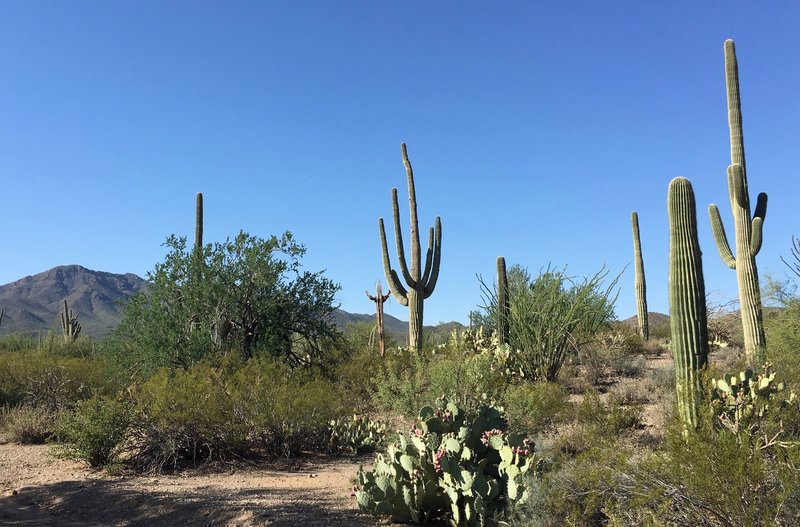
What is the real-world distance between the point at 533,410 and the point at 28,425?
8.68 m

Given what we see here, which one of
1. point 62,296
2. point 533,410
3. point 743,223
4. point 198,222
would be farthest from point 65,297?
point 533,410

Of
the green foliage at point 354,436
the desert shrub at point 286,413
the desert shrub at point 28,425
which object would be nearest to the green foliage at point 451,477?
the desert shrub at point 286,413

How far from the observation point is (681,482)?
436 centimetres

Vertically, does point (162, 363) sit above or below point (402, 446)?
above

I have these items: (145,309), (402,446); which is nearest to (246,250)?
(145,309)

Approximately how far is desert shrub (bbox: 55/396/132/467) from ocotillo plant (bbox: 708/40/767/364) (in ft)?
37.9

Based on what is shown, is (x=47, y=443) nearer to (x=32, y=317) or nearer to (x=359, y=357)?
(x=359, y=357)

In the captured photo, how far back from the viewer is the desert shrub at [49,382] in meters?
13.1

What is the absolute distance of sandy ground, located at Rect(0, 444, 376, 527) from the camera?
6.36 metres

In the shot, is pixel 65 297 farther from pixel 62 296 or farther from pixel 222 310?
pixel 222 310

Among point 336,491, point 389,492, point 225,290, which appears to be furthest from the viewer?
point 225,290

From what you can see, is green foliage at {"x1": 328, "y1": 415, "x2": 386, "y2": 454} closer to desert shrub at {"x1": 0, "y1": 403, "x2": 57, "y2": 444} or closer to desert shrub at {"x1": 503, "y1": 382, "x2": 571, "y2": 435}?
desert shrub at {"x1": 503, "y1": 382, "x2": 571, "y2": 435}

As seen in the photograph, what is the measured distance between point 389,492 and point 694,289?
459 cm

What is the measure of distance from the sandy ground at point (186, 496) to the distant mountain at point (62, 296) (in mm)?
99738
